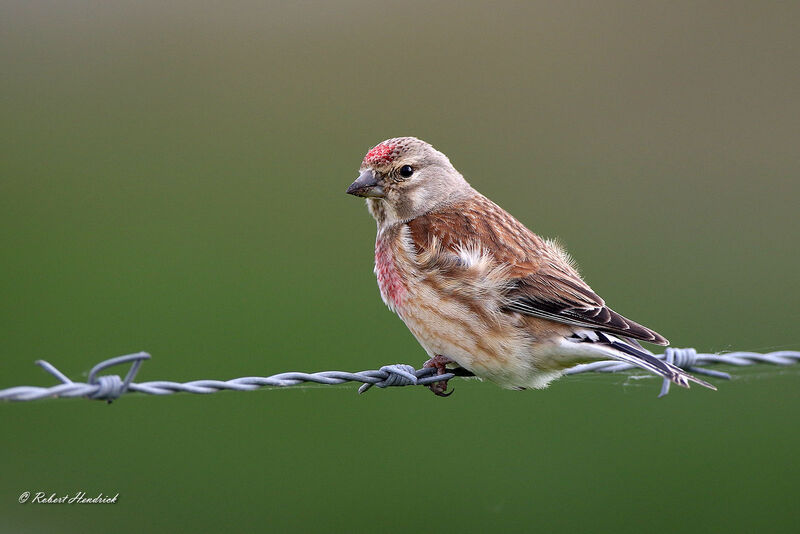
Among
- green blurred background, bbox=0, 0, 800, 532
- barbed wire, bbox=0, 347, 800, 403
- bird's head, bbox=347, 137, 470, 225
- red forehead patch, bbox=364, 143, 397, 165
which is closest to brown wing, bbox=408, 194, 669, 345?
bird's head, bbox=347, 137, 470, 225

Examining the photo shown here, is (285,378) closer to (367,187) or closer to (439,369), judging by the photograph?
(439,369)

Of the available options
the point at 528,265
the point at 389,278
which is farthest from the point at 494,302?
the point at 389,278

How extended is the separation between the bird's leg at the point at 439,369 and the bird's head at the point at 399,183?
0.84 meters

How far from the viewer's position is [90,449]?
6469 mm

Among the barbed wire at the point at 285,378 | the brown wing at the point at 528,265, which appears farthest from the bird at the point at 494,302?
the barbed wire at the point at 285,378

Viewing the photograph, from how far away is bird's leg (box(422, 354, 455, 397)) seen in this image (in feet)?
16.2

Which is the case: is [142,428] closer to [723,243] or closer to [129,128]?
[129,128]

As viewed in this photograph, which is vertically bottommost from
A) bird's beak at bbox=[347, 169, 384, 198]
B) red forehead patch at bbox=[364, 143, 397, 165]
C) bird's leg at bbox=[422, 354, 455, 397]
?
bird's leg at bbox=[422, 354, 455, 397]

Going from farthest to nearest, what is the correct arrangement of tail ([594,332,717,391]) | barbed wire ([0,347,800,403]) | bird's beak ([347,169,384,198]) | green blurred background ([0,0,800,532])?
1. green blurred background ([0,0,800,532])
2. bird's beak ([347,169,384,198])
3. tail ([594,332,717,391])
4. barbed wire ([0,347,800,403])

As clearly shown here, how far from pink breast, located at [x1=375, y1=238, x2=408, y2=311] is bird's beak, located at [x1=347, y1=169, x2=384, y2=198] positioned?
0.27 meters

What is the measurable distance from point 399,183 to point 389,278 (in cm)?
58

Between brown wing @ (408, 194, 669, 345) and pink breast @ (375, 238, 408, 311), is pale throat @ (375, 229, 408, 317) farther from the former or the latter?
brown wing @ (408, 194, 669, 345)

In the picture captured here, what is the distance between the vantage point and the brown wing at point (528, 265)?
14.8ft

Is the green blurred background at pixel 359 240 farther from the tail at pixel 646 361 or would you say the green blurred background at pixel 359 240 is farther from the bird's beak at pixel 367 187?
the bird's beak at pixel 367 187
